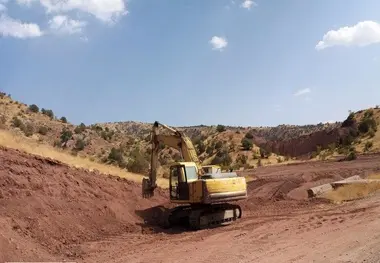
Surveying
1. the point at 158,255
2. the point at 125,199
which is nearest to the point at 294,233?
the point at 158,255

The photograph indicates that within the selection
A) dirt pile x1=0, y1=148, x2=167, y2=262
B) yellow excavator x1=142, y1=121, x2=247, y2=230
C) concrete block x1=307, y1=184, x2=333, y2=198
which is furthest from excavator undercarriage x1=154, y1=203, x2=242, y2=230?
concrete block x1=307, y1=184, x2=333, y2=198

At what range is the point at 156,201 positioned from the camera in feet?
77.8

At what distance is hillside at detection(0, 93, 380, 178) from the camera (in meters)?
44.4

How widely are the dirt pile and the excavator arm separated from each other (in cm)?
106

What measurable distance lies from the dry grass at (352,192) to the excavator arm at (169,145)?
892 centimetres

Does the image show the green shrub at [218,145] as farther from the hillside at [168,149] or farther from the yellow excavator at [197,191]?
the yellow excavator at [197,191]

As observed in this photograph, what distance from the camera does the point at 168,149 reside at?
65875 millimetres

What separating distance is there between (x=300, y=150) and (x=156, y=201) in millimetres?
59378

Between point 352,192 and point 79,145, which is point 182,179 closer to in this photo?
point 352,192

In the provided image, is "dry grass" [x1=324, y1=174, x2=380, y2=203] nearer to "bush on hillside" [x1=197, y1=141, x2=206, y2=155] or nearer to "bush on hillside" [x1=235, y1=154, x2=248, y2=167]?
"bush on hillside" [x1=235, y1=154, x2=248, y2=167]

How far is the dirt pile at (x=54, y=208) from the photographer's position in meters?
13.7

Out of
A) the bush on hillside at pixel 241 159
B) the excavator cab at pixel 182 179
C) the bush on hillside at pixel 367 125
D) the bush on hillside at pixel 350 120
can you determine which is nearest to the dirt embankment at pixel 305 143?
the bush on hillside at pixel 350 120

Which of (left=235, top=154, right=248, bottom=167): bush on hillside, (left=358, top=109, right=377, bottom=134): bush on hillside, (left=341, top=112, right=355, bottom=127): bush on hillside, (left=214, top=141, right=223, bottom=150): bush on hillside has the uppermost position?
(left=341, top=112, right=355, bottom=127): bush on hillside

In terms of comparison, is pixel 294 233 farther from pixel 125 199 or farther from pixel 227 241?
pixel 125 199
